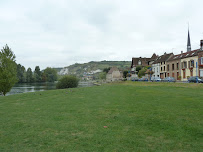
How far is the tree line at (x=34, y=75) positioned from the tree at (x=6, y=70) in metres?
71.9

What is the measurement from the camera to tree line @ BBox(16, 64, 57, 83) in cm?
10694

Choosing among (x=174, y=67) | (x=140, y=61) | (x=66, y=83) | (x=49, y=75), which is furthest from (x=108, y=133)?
(x=49, y=75)

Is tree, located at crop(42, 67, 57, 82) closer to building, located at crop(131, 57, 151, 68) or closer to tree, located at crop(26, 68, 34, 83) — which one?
tree, located at crop(26, 68, 34, 83)

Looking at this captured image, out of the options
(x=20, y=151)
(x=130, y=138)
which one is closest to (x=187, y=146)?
(x=130, y=138)

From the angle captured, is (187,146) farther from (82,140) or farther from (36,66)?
(36,66)

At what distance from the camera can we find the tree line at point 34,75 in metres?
107

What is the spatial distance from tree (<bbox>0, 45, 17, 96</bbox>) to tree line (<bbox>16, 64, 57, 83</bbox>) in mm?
71858

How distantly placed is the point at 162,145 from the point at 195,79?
30737 mm

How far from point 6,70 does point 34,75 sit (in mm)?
86867

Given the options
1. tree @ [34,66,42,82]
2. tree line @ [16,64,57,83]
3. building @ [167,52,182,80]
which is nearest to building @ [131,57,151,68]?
building @ [167,52,182,80]

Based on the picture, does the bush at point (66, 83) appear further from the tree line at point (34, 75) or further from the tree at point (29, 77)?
the tree at point (29, 77)

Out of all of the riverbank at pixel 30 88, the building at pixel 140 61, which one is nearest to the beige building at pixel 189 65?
the building at pixel 140 61

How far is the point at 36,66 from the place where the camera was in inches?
4993

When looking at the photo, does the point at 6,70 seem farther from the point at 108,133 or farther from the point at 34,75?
the point at 34,75
